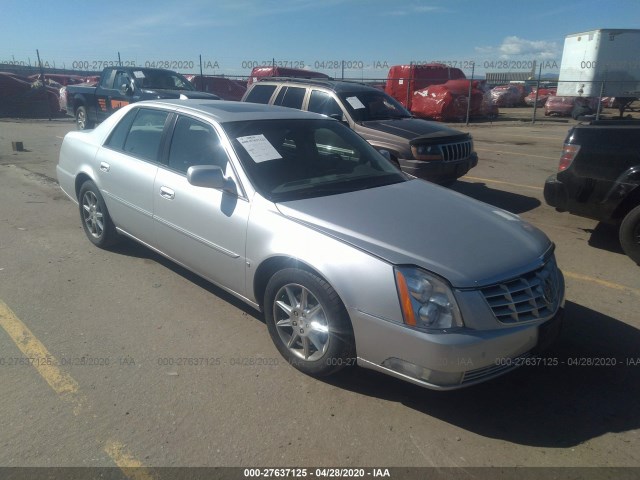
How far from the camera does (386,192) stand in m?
3.76

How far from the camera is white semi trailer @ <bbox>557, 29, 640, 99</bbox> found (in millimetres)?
21016

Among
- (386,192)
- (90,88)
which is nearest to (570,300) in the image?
(386,192)

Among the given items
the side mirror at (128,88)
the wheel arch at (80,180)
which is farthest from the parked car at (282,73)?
the wheel arch at (80,180)

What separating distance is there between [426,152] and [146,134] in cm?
395

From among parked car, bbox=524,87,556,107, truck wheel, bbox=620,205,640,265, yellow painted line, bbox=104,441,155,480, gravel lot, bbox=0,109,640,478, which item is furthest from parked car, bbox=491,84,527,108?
yellow painted line, bbox=104,441,155,480

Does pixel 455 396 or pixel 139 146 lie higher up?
pixel 139 146

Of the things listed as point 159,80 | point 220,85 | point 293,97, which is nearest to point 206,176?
point 293,97

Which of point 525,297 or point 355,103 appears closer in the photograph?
point 525,297

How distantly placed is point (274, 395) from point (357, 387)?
1.68 feet

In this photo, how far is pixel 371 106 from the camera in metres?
8.04

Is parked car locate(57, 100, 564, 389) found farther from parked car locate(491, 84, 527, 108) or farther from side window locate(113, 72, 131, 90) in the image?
parked car locate(491, 84, 527, 108)

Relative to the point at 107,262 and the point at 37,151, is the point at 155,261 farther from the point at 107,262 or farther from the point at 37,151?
the point at 37,151

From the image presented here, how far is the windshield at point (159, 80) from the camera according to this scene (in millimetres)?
12797

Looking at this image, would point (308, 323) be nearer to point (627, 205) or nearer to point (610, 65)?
point (627, 205)
